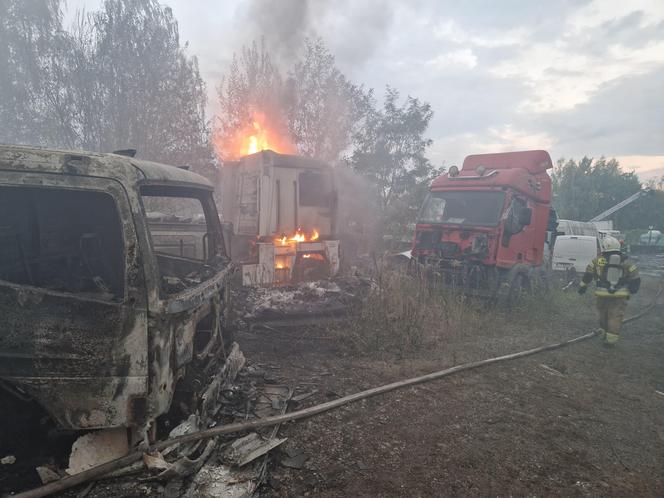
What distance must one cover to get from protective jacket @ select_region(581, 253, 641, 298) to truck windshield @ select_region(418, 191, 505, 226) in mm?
1999

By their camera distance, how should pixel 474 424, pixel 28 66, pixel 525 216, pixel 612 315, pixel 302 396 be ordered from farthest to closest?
1. pixel 28 66
2. pixel 525 216
3. pixel 612 315
4. pixel 302 396
5. pixel 474 424

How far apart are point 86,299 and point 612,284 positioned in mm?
7802

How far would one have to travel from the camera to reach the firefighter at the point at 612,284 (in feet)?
22.2

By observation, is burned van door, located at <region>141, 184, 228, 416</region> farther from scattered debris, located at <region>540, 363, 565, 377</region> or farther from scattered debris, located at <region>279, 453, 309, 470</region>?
scattered debris, located at <region>540, 363, 565, 377</region>

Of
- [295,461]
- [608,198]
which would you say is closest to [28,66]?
[295,461]

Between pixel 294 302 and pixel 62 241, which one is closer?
pixel 62 241

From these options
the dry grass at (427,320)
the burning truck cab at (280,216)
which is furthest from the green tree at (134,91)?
the dry grass at (427,320)

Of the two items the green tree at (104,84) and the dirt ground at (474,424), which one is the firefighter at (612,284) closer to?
the dirt ground at (474,424)

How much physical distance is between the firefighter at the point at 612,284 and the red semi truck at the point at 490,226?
1674mm

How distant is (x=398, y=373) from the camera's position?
4953 millimetres

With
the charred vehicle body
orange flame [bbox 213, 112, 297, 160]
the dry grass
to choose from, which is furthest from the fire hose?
orange flame [bbox 213, 112, 297, 160]

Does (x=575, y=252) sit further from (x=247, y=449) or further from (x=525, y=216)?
(x=247, y=449)

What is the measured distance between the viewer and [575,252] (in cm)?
1377

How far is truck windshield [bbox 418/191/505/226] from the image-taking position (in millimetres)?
8531
